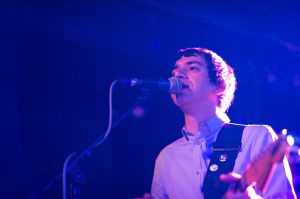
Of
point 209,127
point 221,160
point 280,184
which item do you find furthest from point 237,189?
point 209,127

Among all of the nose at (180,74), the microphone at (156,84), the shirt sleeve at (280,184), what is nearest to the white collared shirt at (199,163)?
the shirt sleeve at (280,184)

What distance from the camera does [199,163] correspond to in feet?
8.84

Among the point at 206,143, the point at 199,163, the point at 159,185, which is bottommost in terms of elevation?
the point at 159,185

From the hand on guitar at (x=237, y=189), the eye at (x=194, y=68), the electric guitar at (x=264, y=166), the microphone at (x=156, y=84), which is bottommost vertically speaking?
the hand on guitar at (x=237, y=189)

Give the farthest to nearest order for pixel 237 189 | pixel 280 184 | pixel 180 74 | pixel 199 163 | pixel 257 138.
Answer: pixel 180 74 < pixel 199 163 < pixel 257 138 < pixel 280 184 < pixel 237 189

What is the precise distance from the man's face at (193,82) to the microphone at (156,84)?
21cm

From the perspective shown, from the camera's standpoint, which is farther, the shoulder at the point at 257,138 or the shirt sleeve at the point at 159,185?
the shirt sleeve at the point at 159,185

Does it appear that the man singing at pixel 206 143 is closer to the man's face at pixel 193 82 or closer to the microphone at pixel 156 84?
the man's face at pixel 193 82

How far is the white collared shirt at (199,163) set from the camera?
2.26m

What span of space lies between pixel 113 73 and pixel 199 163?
1376 millimetres

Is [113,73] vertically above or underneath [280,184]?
above

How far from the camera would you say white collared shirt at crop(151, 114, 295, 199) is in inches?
89.1

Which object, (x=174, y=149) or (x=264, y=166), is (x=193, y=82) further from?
(x=264, y=166)

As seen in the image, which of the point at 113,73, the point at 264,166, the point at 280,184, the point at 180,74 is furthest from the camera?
the point at 113,73
